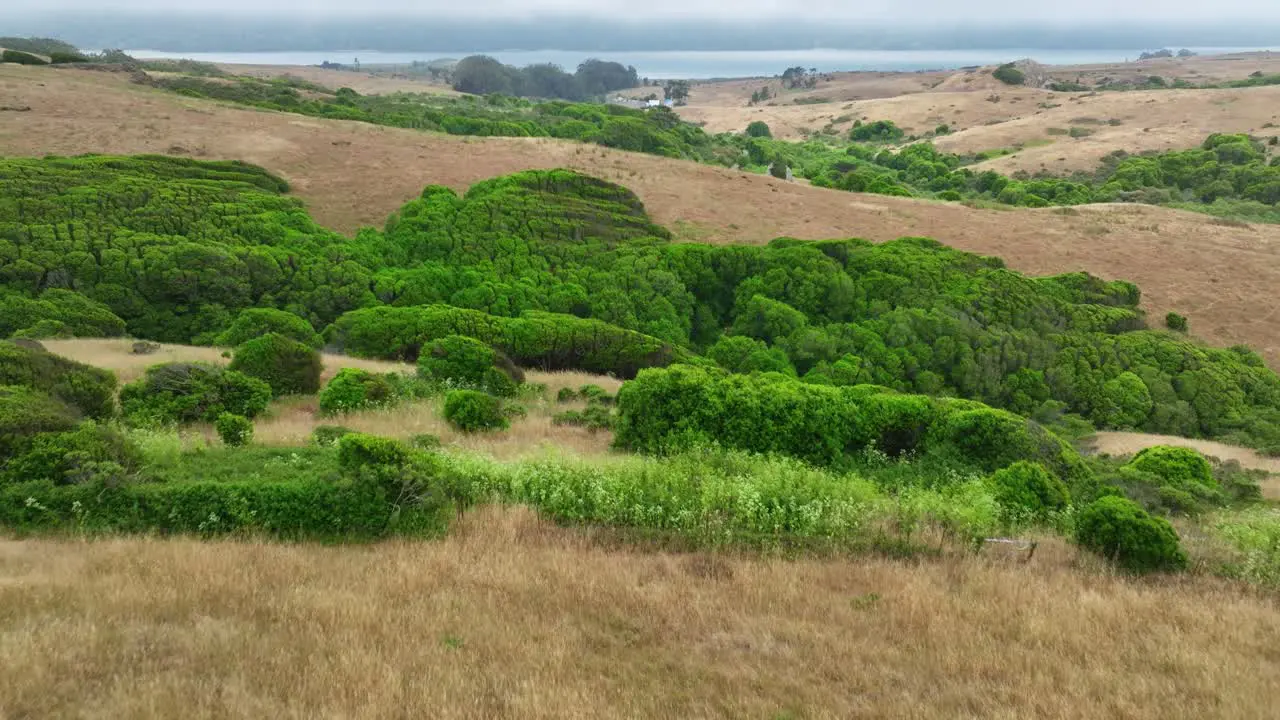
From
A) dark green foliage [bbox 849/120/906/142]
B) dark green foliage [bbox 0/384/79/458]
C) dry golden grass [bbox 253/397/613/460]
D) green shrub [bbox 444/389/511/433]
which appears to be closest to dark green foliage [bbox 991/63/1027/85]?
dark green foliage [bbox 849/120/906/142]

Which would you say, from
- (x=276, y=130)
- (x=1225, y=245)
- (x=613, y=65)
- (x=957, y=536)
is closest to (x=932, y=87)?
(x=613, y=65)

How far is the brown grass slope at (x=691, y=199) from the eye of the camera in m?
31.0

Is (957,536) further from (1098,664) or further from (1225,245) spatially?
(1225,245)

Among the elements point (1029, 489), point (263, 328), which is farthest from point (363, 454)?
point (263, 328)

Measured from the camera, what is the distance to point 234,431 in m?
9.98

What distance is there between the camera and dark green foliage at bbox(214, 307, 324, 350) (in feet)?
65.0

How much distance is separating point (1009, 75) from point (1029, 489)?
131 meters

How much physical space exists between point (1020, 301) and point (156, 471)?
25000mm

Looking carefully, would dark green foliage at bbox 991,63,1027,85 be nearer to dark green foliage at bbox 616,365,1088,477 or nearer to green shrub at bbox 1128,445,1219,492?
green shrub at bbox 1128,445,1219,492

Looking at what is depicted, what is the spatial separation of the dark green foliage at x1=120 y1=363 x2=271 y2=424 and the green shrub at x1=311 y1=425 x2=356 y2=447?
175 centimetres

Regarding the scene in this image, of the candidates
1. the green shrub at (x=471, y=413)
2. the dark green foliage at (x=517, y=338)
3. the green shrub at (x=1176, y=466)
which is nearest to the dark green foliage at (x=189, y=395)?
the green shrub at (x=471, y=413)

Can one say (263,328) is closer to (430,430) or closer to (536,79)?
(430,430)

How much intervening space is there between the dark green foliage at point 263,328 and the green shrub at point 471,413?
8.80m

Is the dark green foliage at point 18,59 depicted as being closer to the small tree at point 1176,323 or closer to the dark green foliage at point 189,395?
the dark green foliage at point 189,395
